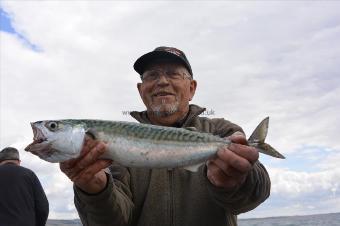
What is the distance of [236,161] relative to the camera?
5.17 meters

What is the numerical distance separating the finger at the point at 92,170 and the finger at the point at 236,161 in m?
1.42

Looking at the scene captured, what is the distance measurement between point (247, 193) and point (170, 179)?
126cm

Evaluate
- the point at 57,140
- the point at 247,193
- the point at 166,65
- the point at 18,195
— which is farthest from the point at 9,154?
the point at 247,193

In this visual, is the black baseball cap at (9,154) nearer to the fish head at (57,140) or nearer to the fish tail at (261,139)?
the fish head at (57,140)

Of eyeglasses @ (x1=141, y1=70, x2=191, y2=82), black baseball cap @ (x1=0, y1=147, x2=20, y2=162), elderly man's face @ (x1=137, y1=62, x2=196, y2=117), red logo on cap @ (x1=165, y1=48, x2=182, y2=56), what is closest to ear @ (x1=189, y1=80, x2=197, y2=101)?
elderly man's face @ (x1=137, y1=62, x2=196, y2=117)

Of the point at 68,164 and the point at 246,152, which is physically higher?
the point at 246,152

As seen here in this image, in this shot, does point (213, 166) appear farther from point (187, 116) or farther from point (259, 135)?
point (187, 116)

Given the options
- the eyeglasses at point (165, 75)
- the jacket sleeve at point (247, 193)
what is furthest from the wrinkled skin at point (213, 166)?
the eyeglasses at point (165, 75)

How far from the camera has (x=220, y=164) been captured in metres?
5.35

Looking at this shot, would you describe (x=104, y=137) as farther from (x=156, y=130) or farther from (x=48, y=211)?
(x=48, y=211)

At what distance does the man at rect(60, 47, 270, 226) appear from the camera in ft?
17.5

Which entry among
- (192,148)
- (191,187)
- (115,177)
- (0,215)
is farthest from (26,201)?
(192,148)

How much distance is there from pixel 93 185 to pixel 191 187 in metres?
1.55

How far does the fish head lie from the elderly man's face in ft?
6.31
